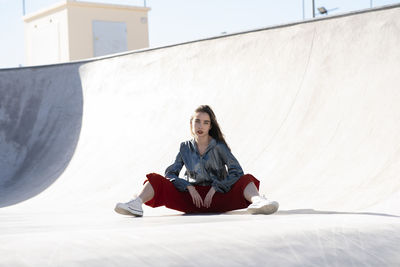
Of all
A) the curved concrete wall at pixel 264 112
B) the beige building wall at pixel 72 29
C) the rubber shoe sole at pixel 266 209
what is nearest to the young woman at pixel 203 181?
the rubber shoe sole at pixel 266 209

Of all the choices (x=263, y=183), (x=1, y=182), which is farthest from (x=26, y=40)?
(x=263, y=183)

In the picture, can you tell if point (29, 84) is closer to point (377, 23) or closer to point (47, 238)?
point (377, 23)

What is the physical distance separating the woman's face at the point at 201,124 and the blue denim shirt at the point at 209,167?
0.08 m

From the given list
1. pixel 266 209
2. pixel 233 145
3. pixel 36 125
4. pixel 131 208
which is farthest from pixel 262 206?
pixel 36 125

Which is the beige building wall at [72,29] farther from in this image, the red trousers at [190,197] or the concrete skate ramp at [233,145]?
the red trousers at [190,197]

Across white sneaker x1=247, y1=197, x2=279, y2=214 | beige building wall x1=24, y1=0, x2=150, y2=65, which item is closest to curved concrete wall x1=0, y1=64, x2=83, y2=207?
white sneaker x1=247, y1=197, x2=279, y2=214

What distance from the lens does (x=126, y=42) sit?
105 ft

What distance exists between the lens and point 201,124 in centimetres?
487

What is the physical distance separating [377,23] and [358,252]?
5432 mm

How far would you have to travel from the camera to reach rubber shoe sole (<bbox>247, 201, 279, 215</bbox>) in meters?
4.38

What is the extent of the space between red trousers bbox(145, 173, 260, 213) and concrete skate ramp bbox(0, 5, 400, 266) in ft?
0.67

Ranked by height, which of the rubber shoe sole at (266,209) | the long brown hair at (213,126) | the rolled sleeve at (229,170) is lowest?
the rubber shoe sole at (266,209)

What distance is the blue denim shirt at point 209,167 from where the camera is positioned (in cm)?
486

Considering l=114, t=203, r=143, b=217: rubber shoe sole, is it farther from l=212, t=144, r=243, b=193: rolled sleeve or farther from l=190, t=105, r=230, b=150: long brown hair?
l=190, t=105, r=230, b=150: long brown hair
